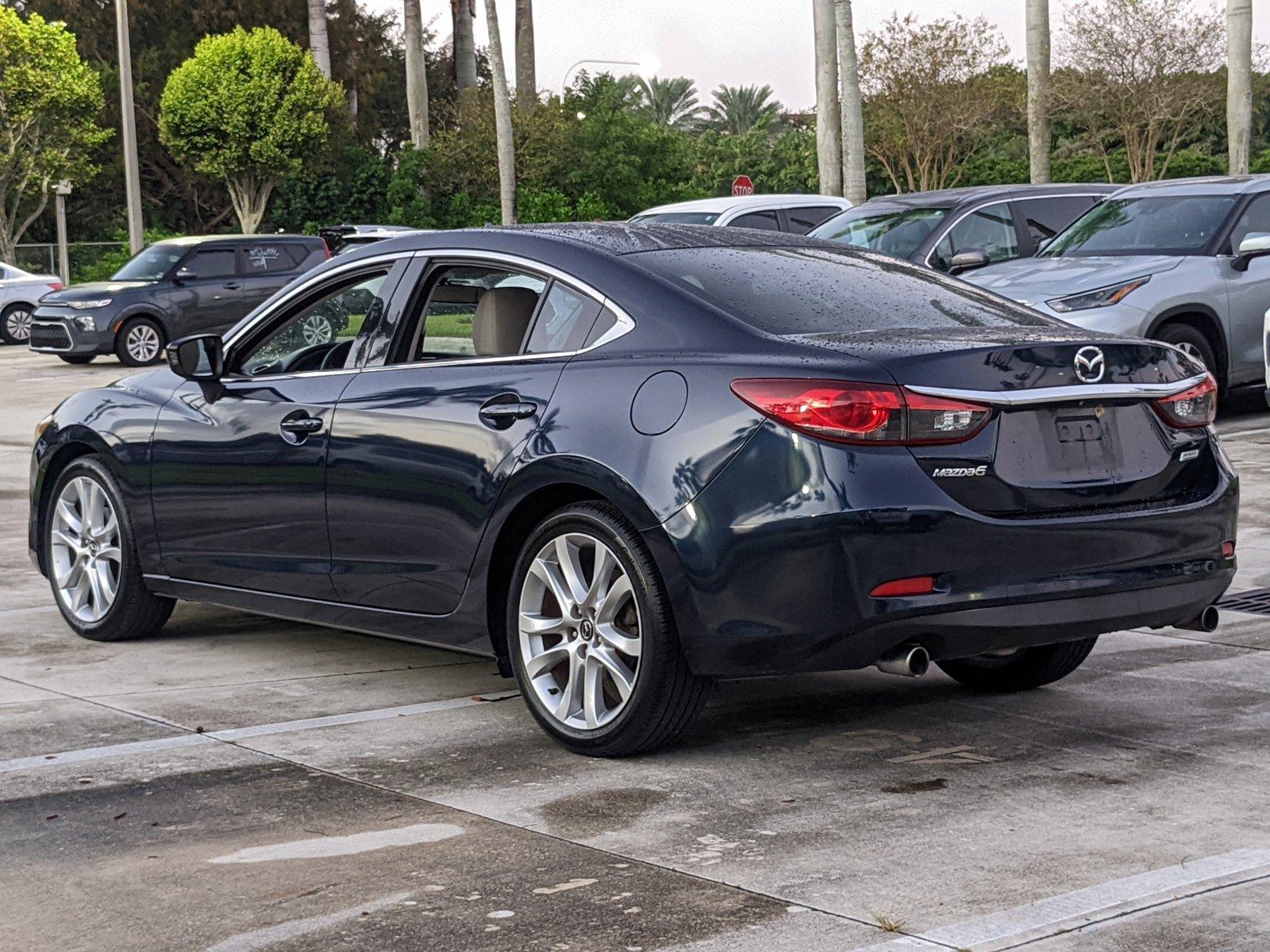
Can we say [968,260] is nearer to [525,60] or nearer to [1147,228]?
[1147,228]

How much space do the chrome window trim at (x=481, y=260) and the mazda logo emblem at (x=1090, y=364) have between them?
1274mm

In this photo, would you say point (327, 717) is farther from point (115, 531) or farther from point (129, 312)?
point (129, 312)

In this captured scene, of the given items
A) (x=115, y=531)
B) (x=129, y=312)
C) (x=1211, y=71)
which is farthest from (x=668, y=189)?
(x=115, y=531)

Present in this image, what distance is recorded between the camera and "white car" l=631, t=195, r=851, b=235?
20297 millimetres

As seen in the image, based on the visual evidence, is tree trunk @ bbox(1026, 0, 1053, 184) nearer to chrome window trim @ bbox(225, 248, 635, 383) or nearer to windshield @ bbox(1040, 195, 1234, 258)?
windshield @ bbox(1040, 195, 1234, 258)

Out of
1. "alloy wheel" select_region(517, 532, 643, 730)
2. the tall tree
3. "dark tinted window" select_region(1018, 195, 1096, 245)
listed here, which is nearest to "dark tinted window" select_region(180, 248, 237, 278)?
"dark tinted window" select_region(1018, 195, 1096, 245)

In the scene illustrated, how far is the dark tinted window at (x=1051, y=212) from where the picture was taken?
53.8 ft

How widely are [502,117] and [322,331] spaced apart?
34.4 meters

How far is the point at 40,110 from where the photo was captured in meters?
45.9

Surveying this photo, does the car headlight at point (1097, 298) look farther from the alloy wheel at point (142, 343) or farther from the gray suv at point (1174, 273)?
the alloy wheel at point (142, 343)

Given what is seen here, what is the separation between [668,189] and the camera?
154 ft

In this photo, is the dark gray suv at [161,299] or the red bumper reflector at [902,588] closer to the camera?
the red bumper reflector at [902,588]

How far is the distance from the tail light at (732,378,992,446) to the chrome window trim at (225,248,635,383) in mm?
738

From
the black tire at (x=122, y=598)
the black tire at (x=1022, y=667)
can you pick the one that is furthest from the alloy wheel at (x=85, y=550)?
the black tire at (x=1022, y=667)
